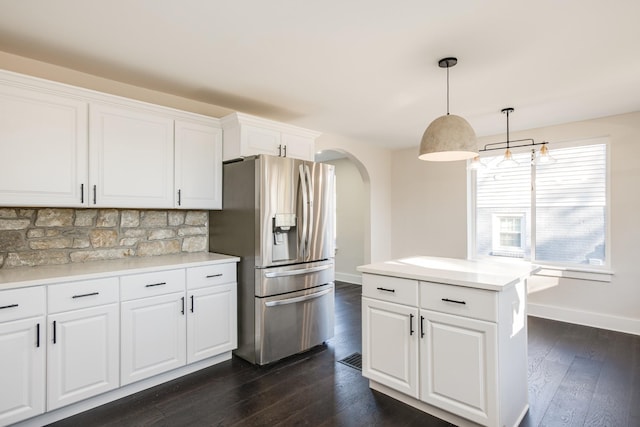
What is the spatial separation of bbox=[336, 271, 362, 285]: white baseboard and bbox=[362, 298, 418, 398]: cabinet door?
3.77 meters

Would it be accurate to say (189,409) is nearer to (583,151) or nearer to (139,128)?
(139,128)

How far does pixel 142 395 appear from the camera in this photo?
95.2 inches

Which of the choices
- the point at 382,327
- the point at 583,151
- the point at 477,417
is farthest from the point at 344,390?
the point at 583,151

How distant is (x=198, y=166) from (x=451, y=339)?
2.47 metres

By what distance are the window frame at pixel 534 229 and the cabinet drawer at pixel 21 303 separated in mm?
4838

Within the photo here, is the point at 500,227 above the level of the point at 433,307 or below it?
above

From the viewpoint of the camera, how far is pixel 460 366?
6.38 ft

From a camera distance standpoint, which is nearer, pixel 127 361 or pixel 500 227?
pixel 127 361

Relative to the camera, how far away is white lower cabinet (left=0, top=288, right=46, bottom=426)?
1.91 meters

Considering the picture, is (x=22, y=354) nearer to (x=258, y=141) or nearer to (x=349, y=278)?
(x=258, y=141)

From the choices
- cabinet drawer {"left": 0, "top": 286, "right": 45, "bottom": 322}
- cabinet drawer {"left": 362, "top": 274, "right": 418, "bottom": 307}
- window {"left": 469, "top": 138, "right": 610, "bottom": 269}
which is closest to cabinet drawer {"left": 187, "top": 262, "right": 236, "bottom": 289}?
cabinet drawer {"left": 0, "top": 286, "right": 45, "bottom": 322}

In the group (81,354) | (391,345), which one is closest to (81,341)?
(81,354)

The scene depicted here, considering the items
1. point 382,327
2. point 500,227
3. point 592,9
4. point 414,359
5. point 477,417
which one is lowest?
point 477,417

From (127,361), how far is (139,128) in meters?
1.75
